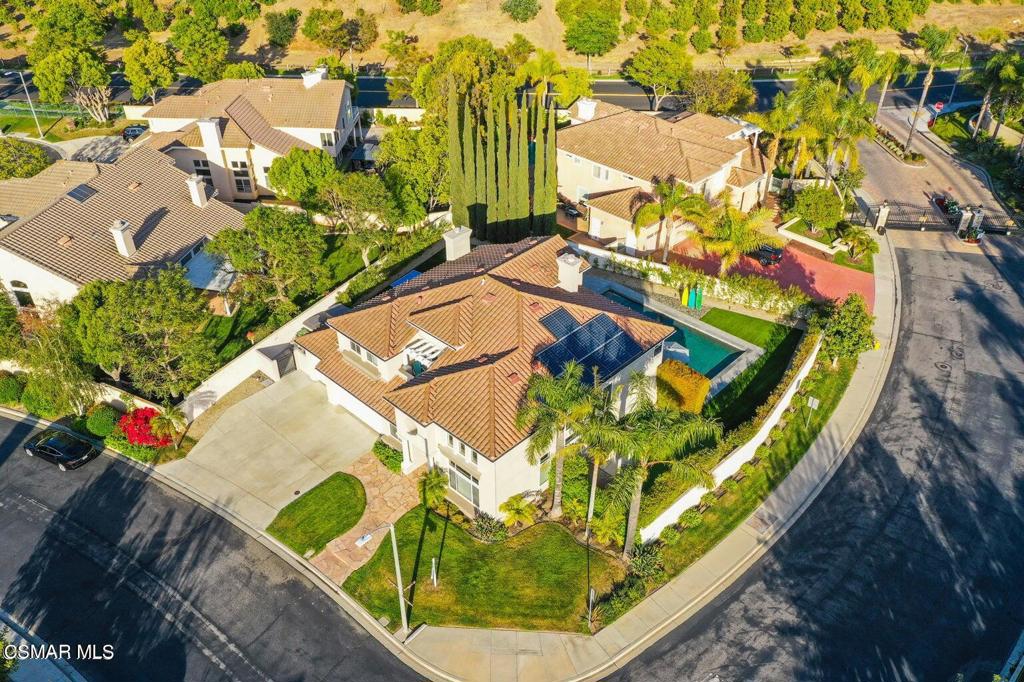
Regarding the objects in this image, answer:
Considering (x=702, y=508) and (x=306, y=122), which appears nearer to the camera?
(x=702, y=508)

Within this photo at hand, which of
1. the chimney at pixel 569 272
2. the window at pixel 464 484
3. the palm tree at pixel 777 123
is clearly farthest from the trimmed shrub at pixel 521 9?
the window at pixel 464 484

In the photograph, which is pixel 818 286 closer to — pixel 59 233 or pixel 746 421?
pixel 746 421

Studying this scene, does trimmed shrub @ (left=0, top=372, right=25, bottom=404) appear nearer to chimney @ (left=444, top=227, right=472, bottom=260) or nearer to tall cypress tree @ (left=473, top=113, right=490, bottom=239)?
chimney @ (left=444, top=227, right=472, bottom=260)

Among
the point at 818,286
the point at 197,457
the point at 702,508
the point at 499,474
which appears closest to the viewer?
the point at 499,474

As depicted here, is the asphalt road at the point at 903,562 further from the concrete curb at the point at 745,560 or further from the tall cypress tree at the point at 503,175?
the tall cypress tree at the point at 503,175

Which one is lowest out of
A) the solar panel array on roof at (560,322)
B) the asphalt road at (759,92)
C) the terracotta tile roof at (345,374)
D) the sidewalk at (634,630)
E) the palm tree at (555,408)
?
the sidewalk at (634,630)

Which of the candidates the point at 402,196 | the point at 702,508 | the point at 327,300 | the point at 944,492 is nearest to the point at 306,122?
the point at 402,196

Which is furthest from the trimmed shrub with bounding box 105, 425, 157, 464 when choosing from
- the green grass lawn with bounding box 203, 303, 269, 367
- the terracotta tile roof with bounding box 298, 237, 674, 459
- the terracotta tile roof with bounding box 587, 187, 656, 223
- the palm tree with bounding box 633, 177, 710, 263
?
the terracotta tile roof with bounding box 587, 187, 656, 223

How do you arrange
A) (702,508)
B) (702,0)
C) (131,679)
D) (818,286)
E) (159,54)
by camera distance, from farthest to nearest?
(702,0)
(159,54)
(818,286)
(702,508)
(131,679)
